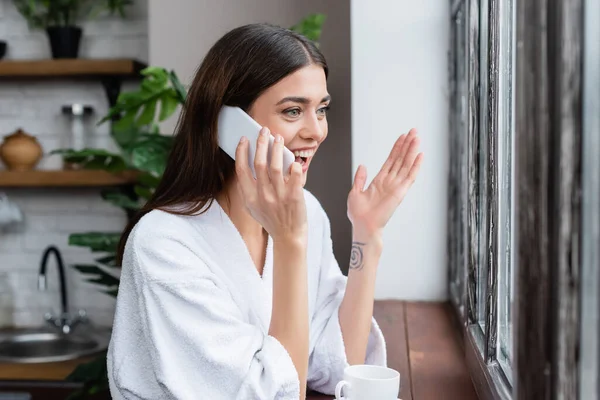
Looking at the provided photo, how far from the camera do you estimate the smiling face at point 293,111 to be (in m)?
1.29

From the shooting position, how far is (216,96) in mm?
1315

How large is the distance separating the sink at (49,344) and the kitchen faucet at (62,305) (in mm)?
40

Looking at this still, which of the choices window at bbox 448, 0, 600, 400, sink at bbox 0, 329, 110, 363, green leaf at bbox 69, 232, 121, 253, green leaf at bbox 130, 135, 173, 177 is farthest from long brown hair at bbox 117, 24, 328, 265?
sink at bbox 0, 329, 110, 363

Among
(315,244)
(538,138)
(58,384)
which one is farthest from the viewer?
(58,384)

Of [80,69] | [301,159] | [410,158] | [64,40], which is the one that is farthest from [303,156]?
[64,40]

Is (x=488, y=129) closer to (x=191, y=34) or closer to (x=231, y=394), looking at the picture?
(x=231, y=394)

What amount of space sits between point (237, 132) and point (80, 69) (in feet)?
6.23

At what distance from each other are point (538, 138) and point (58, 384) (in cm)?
232

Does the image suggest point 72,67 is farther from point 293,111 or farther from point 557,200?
point 557,200

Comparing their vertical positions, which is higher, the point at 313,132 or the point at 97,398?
the point at 313,132

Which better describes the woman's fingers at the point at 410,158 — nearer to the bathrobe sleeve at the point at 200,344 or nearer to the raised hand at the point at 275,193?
the raised hand at the point at 275,193

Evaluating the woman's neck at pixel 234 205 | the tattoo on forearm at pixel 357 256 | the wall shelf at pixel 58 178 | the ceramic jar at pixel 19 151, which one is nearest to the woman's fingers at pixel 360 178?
the tattoo on forearm at pixel 357 256

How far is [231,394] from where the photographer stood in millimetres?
1129

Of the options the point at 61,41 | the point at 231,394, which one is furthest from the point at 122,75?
the point at 231,394
